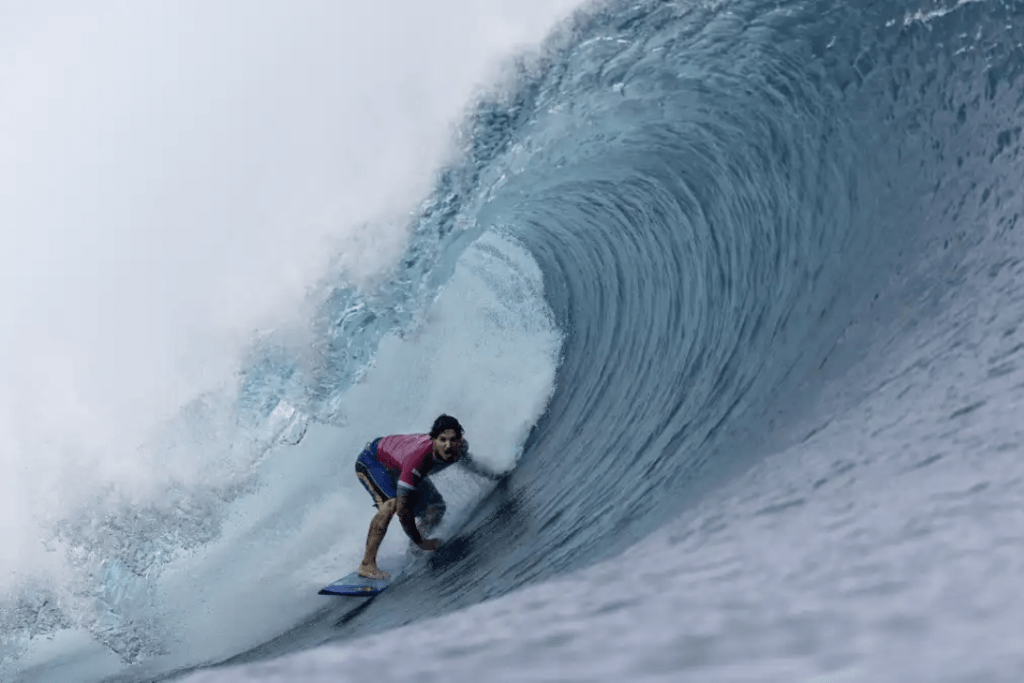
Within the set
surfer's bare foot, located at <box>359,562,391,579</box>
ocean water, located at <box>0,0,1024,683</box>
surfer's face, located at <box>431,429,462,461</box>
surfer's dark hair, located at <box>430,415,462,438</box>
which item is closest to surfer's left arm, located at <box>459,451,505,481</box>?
ocean water, located at <box>0,0,1024,683</box>

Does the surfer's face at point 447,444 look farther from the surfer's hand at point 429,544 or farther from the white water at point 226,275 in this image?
the white water at point 226,275

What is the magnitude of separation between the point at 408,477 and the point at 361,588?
74 centimetres

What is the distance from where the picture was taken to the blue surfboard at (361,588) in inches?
195

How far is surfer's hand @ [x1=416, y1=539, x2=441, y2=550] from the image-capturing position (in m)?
4.90

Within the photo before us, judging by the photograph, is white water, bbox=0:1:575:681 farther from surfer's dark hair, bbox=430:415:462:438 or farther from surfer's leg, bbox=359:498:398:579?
surfer's dark hair, bbox=430:415:462:438

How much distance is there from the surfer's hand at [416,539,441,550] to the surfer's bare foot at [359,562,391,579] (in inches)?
10.6

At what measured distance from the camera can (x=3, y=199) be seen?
24.9 ft

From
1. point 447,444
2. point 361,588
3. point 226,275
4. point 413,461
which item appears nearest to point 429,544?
point 361,588

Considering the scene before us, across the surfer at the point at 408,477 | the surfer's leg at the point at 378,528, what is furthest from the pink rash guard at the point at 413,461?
the surfer's leg at the point at 378,528

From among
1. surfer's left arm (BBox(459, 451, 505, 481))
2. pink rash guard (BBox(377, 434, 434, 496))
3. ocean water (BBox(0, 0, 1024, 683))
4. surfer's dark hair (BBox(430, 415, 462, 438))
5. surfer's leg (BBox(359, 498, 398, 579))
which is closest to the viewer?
ocean water (BBox(0, 0, 1024, 683))

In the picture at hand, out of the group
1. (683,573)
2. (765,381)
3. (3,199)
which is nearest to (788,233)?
(765,381)

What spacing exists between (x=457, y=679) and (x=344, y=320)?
485 cm

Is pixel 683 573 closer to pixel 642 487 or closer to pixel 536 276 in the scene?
pixel 642 487

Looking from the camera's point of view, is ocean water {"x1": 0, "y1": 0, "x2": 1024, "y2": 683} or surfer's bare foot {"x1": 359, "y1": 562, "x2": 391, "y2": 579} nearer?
ocean water {"x1": 0, "y1": 0, "x2": 1024, "y2": 683}
